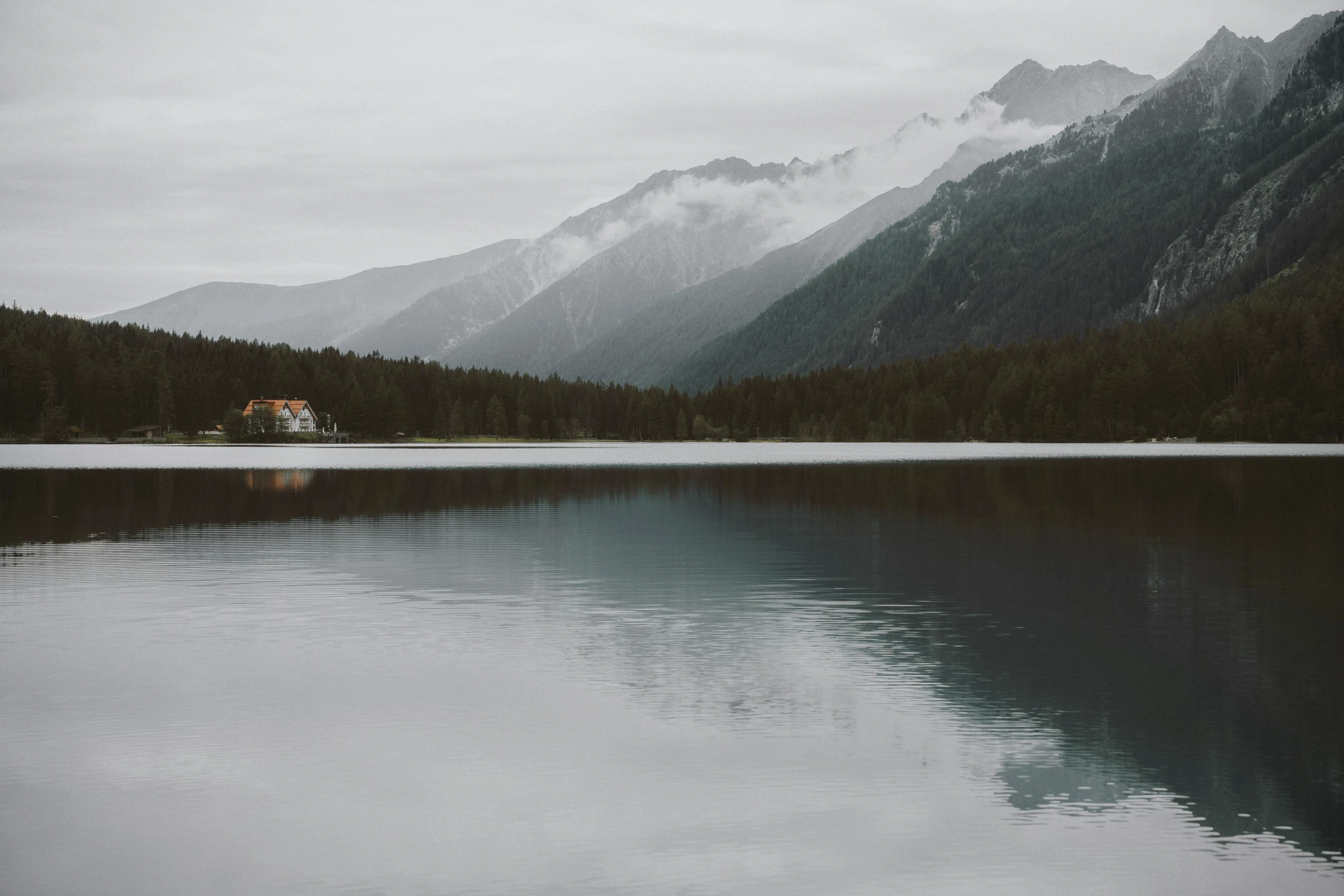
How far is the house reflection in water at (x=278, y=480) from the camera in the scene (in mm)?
94500

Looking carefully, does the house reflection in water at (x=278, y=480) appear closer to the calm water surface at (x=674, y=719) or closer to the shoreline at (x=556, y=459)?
the shoreline at (x=556, y=459)

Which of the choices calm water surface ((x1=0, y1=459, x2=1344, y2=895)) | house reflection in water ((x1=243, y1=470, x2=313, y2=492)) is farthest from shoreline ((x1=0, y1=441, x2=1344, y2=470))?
calm water surface ((x1=0, y1=459, x2=1344, y2=895))

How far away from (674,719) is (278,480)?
306ft

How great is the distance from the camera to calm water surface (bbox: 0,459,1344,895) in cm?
1459

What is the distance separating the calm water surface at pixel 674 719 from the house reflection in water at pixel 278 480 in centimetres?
4702

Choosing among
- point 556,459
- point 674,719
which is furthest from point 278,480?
point 674,719

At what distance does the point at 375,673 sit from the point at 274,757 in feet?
20.3

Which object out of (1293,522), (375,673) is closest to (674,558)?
(375,673)

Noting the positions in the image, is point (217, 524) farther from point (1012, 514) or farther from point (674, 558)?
point (1012, 514)

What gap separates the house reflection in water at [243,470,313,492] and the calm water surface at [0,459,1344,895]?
47.0 meters

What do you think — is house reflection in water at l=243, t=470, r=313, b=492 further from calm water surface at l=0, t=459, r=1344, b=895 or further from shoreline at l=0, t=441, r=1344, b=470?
calm water surface at l=0, t=459, r=1344, b=895

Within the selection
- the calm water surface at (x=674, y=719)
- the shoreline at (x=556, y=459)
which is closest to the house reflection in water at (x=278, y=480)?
the shoreline at (x=556, y=459)

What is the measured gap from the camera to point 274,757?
18750mm

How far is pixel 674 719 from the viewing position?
21.0m
